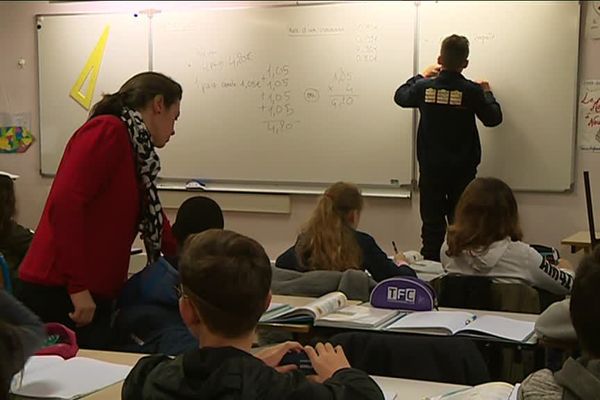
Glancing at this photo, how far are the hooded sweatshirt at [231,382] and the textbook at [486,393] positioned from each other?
30cm

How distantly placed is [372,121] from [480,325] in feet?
10.0

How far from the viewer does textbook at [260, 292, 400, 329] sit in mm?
2617

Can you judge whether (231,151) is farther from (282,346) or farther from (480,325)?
(282,346)

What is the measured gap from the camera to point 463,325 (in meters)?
2.55

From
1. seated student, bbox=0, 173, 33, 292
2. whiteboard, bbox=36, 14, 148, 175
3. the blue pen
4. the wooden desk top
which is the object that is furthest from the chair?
whiteboard, bbox=36, 14, 148, 175

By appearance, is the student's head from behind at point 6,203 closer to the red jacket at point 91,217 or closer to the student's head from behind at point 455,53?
the red jacket at point 91,217

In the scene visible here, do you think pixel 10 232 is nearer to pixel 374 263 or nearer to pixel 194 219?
pixel 194 219

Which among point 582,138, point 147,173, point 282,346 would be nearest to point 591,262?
point 282,346

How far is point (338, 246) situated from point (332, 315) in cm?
70

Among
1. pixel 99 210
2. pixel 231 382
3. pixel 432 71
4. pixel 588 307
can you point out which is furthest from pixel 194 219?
pixel 432 71

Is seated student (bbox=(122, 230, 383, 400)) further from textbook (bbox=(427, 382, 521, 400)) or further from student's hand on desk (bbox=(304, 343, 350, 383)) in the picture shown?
textbook (bbox=(427, 382, 521, 400))

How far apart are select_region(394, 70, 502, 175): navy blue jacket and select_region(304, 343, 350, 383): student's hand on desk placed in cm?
347

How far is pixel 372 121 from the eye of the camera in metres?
5.47

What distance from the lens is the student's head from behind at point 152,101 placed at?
280cm
